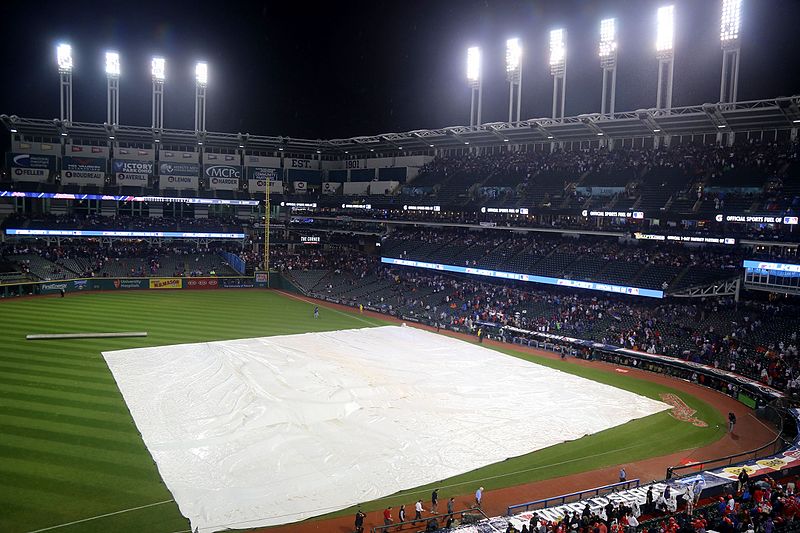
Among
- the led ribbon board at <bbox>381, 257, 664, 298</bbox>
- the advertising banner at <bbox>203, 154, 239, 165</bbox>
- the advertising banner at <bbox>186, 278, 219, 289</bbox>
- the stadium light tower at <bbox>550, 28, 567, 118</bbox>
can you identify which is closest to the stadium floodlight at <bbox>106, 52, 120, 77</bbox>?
the advertising banner at <bbox>203, 154, 239, 165</bbox>

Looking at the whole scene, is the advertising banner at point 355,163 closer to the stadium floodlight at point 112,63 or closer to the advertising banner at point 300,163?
the advertising banner at point 300,163

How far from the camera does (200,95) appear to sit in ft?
209

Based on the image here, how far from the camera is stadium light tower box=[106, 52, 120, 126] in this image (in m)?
58.1

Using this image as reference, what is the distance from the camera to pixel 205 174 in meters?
68.4

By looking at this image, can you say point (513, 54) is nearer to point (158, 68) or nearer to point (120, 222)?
point (158, 68)

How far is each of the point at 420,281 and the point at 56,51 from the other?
43.3m

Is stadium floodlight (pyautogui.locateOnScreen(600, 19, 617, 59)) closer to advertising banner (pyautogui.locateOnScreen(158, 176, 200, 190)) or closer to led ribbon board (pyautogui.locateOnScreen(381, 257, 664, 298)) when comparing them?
led ribbon board (pyautogui.locateOnScreen(381, 257, 664, 298))

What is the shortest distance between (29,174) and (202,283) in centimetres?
2336

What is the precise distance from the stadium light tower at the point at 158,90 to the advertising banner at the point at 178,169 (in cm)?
480

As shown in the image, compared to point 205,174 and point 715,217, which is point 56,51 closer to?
point 205,174

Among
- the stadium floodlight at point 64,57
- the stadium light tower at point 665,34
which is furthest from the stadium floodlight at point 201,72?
the stadium light tower at point 665,34

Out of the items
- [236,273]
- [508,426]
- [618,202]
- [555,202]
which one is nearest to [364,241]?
[236,273]

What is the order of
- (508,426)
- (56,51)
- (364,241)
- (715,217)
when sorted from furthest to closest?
(364,241)
(56,51)
(715,217)
(508,426)

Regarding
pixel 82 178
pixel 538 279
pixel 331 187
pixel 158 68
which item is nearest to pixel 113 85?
pixel 158 68
